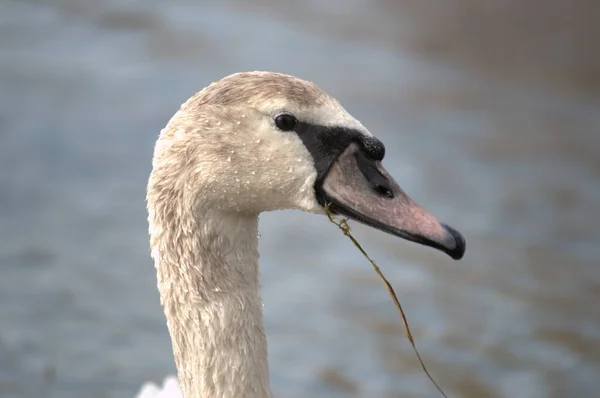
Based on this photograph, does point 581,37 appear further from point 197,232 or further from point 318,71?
point 197,232

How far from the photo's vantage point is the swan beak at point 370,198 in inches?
134

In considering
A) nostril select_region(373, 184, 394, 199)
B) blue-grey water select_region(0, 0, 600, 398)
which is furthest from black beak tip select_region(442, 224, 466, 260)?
blue-grey water select_region(0, 0, 600, 398)

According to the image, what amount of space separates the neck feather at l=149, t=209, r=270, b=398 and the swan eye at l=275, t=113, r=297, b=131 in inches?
12.5

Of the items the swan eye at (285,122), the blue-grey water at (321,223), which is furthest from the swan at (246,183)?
the blue-grey water at (321,223)

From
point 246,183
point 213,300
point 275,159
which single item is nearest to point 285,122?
point 275,159

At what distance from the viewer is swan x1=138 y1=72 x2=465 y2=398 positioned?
133 inches

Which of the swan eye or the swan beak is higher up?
the swan eye

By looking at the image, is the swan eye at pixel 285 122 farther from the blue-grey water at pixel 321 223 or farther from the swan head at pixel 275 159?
the blue-grey water at pixel 321 223

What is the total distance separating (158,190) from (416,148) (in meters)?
4.95

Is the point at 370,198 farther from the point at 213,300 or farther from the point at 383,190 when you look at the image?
the point at 213,300

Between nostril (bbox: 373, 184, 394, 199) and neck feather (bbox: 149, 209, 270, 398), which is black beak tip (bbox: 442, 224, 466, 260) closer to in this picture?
nostril (bbox: 373, 184, 394, 199)

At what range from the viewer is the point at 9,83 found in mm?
9039

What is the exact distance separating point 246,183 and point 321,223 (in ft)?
14.0

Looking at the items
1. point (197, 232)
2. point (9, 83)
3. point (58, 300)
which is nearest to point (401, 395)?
point (58, 300)
